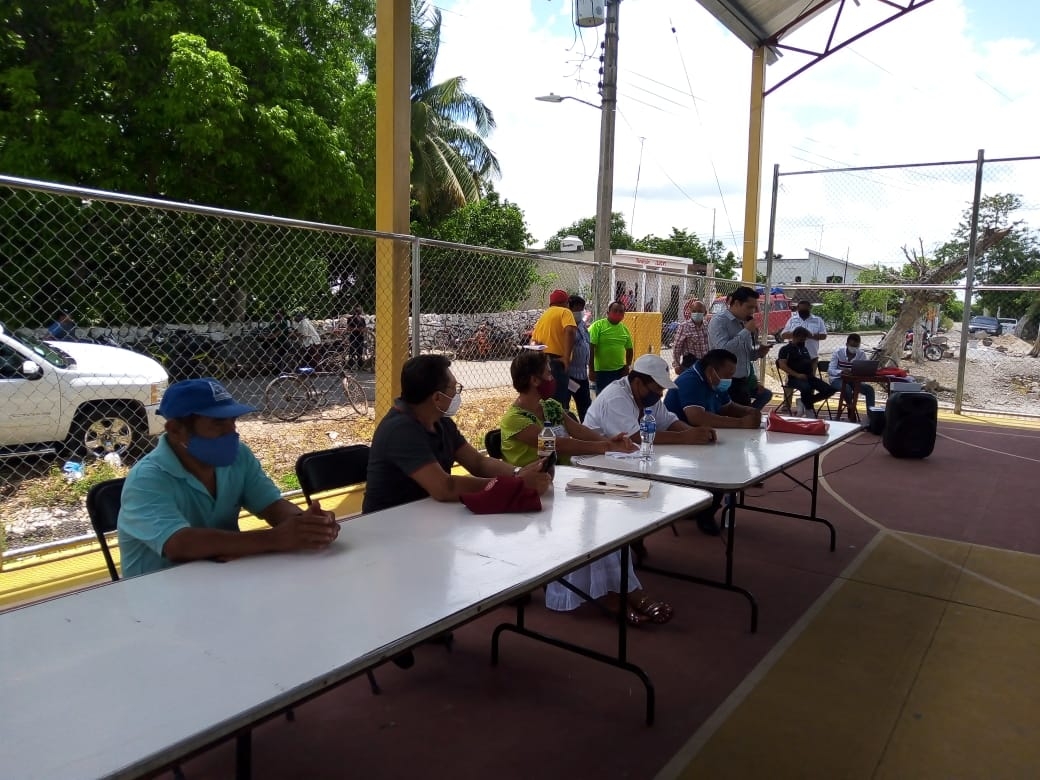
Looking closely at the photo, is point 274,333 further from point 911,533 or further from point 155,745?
point 155,745

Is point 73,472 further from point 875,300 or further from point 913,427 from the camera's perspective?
point 875,300

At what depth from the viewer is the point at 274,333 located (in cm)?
1053

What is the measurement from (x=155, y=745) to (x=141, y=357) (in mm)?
5566

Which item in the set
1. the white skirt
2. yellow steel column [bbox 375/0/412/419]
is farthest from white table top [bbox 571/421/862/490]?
yellow steel column [bbox 375/0/412/419]

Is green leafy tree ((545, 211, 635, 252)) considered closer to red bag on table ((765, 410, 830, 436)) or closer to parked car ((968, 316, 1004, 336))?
parked car ((968, 316, 1004, 336))

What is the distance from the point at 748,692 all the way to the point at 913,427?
5.87 m

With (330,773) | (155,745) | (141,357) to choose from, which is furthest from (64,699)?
(141,357)

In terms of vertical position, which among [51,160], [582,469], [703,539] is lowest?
[703,539]

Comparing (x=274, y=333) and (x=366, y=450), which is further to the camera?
(x=274, y=333)

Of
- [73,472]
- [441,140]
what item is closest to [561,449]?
[73,472]

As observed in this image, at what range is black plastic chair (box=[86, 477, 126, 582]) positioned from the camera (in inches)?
96.3

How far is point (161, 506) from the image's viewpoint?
86.0 inches

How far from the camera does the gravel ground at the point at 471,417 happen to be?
4.98 meters

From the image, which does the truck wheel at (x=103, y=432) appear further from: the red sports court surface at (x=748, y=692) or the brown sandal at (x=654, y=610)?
the brown sandal at (x=654, y=610)
